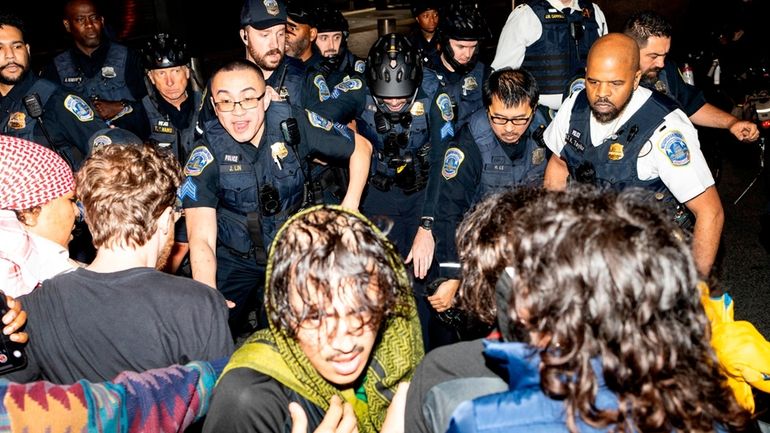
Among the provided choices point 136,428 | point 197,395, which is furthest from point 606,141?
point 136,428

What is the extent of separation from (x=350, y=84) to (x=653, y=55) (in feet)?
7.34

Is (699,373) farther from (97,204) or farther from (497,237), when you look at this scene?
(97,204)

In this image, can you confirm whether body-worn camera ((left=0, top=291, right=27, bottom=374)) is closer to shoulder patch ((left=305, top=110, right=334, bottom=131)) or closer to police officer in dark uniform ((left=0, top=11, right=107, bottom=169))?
shoulder patch ((left=305, top=110, right=334, bottom=131))

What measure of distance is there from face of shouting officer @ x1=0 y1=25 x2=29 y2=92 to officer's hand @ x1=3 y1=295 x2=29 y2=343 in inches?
129

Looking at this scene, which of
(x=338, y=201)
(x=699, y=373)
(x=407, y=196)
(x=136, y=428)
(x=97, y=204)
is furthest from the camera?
(x=407, y=196)

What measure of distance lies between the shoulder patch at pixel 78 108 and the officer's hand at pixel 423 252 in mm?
2471

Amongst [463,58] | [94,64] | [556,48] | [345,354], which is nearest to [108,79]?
[94,64]

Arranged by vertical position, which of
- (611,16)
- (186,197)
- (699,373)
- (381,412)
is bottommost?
(381,412)

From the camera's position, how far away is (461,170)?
3686 mm

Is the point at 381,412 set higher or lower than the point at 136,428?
lower

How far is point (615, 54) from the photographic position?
128 inches

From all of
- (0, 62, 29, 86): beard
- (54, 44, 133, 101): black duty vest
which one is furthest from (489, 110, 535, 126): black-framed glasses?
(54, 44, 133, 101): black duty vest

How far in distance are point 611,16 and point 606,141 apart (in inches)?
607

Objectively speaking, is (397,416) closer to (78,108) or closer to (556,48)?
(78,108)
